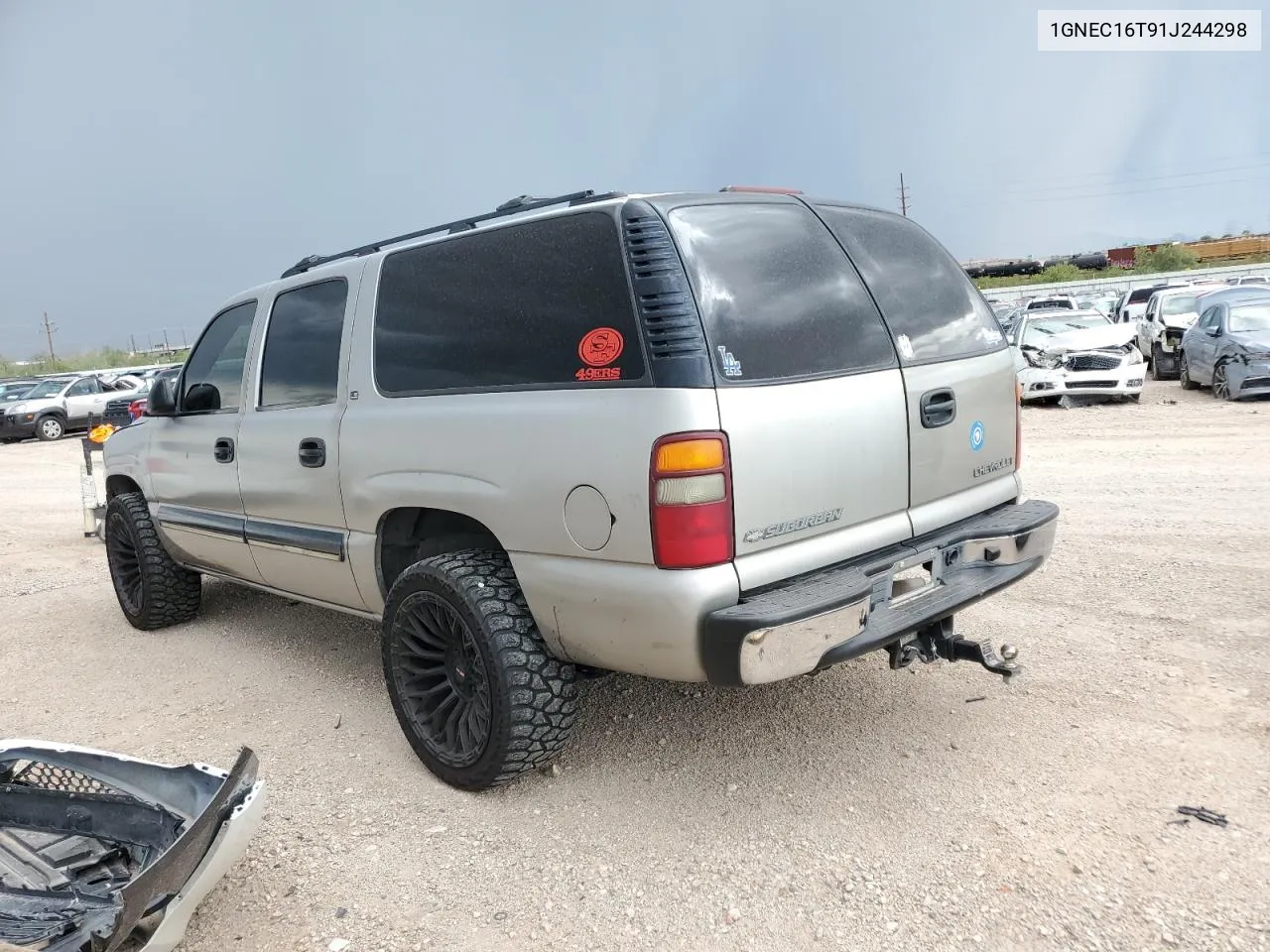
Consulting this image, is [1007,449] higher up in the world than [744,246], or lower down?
lower down

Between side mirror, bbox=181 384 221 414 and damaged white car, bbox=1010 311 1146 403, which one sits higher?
side mirror, bbox=181 384 221 414

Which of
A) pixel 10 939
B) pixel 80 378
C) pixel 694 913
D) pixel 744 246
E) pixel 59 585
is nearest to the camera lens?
pixel 10 939

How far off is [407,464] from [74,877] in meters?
1.61

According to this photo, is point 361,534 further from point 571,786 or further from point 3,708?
point 3,708

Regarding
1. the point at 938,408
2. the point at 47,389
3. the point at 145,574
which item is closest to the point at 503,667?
the point at 938,408

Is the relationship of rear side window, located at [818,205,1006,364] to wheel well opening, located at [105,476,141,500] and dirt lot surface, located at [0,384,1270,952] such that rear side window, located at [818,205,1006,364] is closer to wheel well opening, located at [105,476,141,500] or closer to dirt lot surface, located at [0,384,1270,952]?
dirt lot surface, located at [0,384,1270,952]

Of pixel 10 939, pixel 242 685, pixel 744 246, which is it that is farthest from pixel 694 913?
pixel 242 685

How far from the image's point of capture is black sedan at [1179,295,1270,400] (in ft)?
40.1

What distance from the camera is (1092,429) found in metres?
11.2

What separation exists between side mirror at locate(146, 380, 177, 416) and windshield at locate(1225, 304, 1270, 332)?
13345 millimetres

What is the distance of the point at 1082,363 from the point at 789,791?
12291 mm

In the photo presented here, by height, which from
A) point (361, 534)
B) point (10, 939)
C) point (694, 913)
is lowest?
point (694, 913)

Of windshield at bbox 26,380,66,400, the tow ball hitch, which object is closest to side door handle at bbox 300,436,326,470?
the tow ball hitch

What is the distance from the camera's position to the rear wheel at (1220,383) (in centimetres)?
1267
